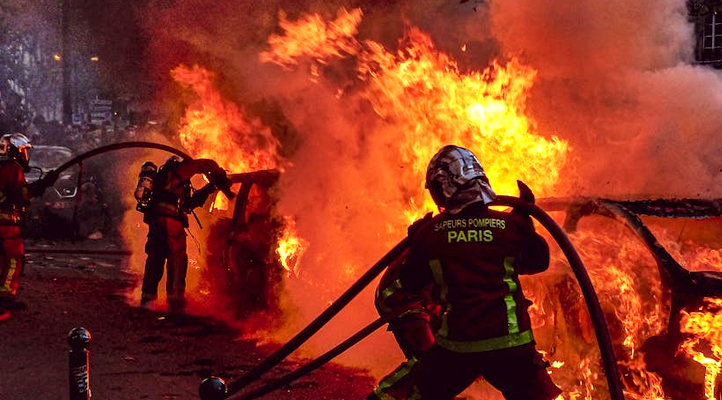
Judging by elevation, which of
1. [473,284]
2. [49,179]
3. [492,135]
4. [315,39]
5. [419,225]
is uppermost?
[315,39]

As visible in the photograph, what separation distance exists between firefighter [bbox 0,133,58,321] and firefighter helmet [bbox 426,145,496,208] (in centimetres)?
572

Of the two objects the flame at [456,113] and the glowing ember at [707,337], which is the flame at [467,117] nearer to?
the flame at [456,113]

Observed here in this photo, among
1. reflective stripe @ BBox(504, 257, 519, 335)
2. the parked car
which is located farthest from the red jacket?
the parked car

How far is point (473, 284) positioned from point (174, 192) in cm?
573

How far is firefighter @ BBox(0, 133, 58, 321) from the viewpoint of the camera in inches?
284

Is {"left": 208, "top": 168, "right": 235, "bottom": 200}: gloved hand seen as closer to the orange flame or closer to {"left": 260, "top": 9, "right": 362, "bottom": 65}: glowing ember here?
the orange flame

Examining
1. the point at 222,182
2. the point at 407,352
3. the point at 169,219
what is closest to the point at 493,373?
the point at 407,352

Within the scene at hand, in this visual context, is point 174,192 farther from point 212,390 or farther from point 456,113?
point 212,390

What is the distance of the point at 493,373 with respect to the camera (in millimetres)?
2957

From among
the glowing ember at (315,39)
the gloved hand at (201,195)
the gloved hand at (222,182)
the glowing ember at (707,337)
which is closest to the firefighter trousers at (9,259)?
the gloved hand at (201,195)

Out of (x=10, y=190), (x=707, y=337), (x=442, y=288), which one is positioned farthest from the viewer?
(x=10, y=190)

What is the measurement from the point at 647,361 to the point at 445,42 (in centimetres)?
616

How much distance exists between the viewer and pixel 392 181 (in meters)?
6.98

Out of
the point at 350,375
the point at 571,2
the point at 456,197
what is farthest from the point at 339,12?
the point at 456,197
